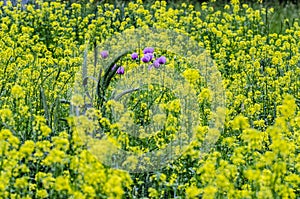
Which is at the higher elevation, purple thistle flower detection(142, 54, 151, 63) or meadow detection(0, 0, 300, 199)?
Answer: purple thistle flower detection(142, 54, 151, 63)

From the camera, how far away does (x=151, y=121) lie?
163 inches

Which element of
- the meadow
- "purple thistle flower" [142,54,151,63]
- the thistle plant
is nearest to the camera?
the meadow

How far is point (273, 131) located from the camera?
2826 mm

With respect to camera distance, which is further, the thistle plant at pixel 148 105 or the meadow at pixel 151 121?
the thistle plant at pixel 148 105

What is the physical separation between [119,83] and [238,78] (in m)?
0.98

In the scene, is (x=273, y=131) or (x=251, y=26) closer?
(x=273, y=131)

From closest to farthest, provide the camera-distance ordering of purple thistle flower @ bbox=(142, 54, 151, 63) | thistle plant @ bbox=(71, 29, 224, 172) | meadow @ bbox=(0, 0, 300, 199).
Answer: meadow @ bbox=(0, 0, 300, 199) → thistle plant @ bbox=(71, 29, 224, 172) → purple thistle flower @ bbox=(142, 54, 151, 63)

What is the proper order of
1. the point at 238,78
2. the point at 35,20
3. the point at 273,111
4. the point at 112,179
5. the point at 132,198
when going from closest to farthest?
the point at 112,179, the point at 132,198, the point at 273,111, the point at 238,78, the point at 35,20

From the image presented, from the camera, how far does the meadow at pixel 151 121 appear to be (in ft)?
9.46

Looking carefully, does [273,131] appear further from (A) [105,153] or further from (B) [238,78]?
(B) [238,78]

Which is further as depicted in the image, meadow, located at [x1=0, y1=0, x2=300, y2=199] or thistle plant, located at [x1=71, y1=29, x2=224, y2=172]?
thistle plant, located at [x1=71, y1=29, x2=224, y2=172]

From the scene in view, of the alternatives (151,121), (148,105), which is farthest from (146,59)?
(151,121)

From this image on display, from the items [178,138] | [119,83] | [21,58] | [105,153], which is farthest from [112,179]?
[21,58]

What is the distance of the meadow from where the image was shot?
288 centimetres
